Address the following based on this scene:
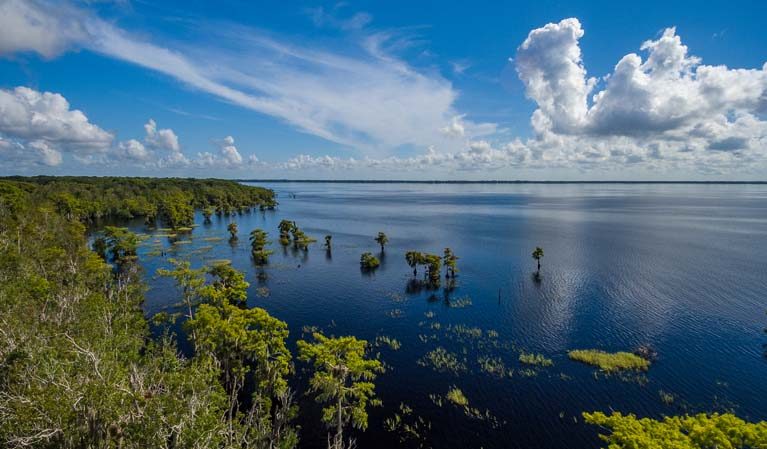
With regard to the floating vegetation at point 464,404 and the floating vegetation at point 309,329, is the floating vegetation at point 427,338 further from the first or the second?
the floating vegetation at point 309,329

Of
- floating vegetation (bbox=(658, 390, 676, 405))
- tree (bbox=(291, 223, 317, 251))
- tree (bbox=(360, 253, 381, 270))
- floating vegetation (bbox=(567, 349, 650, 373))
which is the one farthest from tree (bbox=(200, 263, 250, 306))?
floating vegetation (bbox=(658, 390, 676, 405))

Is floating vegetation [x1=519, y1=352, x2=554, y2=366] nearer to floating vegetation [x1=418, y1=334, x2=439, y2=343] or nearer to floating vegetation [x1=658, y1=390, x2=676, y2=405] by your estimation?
floating vegetation [x1=658, y1=390, x2=676, y2=405]

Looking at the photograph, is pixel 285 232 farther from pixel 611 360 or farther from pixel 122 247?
pixel 611 360

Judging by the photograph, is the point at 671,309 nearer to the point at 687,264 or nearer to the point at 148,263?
the point at 687,264

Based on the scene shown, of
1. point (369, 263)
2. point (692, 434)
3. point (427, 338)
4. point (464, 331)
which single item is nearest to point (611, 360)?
point (464, 331)

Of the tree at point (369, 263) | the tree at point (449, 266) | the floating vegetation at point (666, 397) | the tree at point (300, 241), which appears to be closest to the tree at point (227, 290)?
the tree at point (369, 263)
